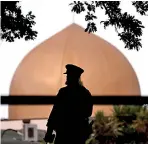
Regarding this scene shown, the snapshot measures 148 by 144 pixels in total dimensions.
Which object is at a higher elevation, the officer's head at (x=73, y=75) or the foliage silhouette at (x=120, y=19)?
the foliage silhouette at (x=120, y=19)

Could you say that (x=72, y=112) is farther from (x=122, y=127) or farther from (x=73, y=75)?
(x=122, y=127)

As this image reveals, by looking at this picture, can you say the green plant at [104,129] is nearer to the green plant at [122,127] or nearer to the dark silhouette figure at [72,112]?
the green plant at [122,127]

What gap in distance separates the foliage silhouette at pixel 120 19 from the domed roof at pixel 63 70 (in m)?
0.13

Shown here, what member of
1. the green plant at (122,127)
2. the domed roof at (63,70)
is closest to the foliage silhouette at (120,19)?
the domed roof at (63,70)

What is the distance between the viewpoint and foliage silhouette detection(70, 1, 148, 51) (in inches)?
69.1

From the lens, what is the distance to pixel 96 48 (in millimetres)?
2305

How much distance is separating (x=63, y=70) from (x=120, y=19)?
0.37 metres

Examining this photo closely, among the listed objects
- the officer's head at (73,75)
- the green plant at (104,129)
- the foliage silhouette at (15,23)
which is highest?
the foliage silhouette at (15,23)

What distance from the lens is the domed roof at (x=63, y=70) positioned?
5.64 ft

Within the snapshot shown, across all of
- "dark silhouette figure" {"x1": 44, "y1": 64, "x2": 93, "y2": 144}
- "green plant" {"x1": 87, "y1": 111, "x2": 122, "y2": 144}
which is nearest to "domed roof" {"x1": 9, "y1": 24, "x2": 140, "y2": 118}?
"green plant" {"x1": 87, "y1": 111, "x2": 122, "y2": 144}

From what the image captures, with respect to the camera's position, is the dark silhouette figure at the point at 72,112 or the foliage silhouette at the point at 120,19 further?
the foliage silhouette at the point at 120,19

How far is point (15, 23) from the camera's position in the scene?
1.79 m

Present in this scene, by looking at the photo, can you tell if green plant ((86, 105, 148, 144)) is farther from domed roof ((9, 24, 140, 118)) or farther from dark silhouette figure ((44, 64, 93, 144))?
dark silhouette figure ((44, 64, 93, 144))

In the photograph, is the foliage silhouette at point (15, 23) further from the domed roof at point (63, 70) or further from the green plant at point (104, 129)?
the green plant at point (104, 129)
